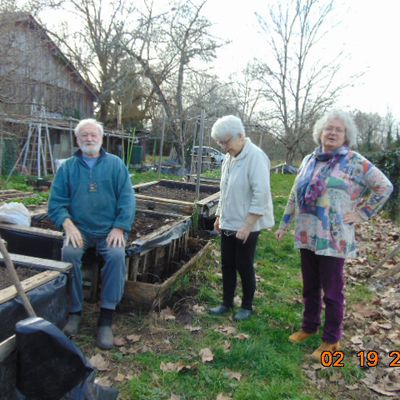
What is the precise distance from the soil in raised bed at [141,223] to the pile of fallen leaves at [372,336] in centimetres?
240

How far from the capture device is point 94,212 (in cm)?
341

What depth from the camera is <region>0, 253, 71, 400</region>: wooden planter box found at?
202 cm

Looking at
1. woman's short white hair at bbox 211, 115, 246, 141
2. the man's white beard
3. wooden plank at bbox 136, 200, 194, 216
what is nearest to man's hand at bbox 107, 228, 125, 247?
the man's white beard

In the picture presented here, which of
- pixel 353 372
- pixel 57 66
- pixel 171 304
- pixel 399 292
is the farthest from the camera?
pixel 57 66

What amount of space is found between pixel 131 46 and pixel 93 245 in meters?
17.3

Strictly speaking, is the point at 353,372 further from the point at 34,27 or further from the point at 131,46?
the point at 131,46

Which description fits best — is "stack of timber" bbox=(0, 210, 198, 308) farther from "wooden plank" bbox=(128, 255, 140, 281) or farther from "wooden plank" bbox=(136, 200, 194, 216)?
"wooden plank" bbox=(136, 200, 194, 216)

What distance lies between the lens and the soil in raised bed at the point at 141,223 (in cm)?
466

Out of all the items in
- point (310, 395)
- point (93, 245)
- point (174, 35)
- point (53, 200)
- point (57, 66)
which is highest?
point (174, 35)

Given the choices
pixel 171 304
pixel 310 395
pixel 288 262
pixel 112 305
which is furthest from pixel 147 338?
pixel 288 262

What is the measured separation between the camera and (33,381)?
192 cm

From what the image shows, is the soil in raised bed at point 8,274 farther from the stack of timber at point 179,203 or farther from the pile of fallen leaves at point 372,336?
the stack of timber at point 179,203

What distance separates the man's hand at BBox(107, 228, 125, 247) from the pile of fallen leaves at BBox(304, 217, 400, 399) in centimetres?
177

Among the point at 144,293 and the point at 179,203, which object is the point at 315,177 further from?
the point at 179,203
